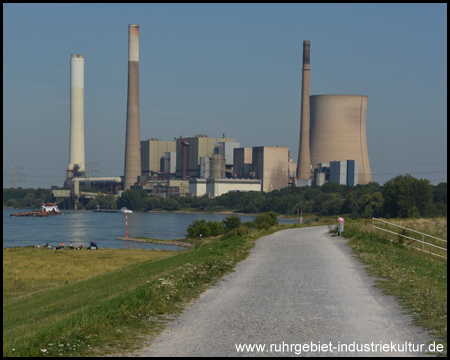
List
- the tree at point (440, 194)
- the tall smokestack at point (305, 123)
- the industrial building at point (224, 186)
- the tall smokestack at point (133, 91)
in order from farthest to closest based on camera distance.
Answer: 1. the industrial building at point (224, 186)
2. the tall smokestack at point (133, 91)
3. the tall smokestack at point (305, 123)
4. the tree at point (440, 194)

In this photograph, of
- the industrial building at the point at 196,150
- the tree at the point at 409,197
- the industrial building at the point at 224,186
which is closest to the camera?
the tree at the point at 409,197

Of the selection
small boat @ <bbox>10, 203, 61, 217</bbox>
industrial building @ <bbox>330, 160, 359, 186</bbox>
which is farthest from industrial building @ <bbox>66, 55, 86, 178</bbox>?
industrial building @ <bbox>330, 160, 359, 186</bbox>

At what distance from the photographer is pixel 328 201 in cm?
13200

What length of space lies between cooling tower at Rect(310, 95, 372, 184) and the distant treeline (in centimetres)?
1038

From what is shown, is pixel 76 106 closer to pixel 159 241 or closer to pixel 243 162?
pixel 243 162

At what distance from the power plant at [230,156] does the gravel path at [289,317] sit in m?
123

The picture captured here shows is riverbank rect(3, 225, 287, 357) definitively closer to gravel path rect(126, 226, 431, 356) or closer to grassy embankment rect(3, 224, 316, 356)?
grassy embankment rect(3, 224, 316, 356)

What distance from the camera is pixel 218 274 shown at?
14266 mm

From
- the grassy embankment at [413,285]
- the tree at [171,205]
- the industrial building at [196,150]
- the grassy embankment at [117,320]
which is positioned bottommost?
the tree at [171,205]

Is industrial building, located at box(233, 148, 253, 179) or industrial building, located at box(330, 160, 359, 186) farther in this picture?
industrial building, located at box(233, 148, 253, 179)

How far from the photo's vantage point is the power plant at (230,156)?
448ft

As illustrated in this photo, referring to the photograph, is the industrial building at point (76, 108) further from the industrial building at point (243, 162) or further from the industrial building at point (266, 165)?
the industrial building at point (266, 165)

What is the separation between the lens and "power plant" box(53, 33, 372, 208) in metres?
136

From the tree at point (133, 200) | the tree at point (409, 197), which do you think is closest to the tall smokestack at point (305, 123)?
the tree at point (133, 200)
